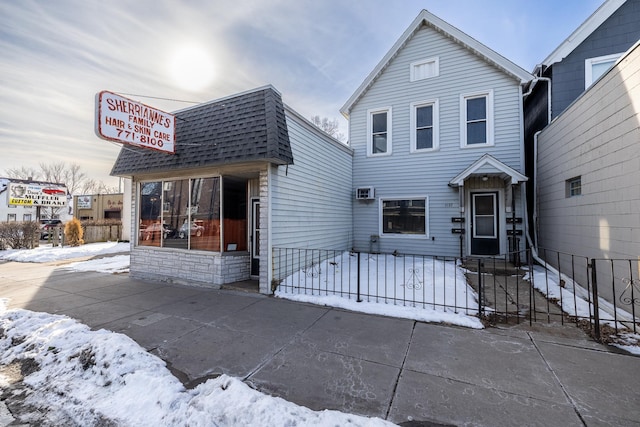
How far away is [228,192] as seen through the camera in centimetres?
727

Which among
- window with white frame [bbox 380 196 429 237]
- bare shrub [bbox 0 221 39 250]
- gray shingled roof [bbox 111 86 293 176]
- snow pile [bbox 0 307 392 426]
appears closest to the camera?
snow pile [bbox 0 307 392 426]

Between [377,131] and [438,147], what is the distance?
2.48m

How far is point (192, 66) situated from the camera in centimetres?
696

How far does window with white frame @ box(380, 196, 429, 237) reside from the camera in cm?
1014

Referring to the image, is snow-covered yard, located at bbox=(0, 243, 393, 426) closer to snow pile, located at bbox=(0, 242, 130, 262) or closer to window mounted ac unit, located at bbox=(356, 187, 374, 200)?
window mounted ac unit, located at bbox=(356, 187, 374, 200)

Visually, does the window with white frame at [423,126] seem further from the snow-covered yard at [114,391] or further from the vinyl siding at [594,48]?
the snow-covered yard at [114,391]

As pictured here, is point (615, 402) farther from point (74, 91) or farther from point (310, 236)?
point (74, 91)

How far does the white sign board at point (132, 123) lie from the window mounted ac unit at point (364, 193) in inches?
264

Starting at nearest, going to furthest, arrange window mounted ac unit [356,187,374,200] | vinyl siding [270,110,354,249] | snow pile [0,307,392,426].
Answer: snow pile [0,307,392,426]
vinyl siding [270,110,354,249]
window mounted ac unit [356,187,374,200]

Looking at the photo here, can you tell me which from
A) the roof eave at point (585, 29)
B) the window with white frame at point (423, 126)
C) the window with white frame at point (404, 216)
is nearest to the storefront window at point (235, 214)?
the window with white frame at point (404, 216)

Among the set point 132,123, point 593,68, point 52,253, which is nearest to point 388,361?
point 132,123

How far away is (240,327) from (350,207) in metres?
7.37

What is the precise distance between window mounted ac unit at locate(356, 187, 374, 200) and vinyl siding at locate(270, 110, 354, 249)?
0.35 metres

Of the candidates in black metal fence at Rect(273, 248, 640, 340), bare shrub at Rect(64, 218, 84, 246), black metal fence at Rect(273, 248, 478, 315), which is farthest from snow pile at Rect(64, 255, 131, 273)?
black metal fence at Rect(273, 248, 640, 340)
